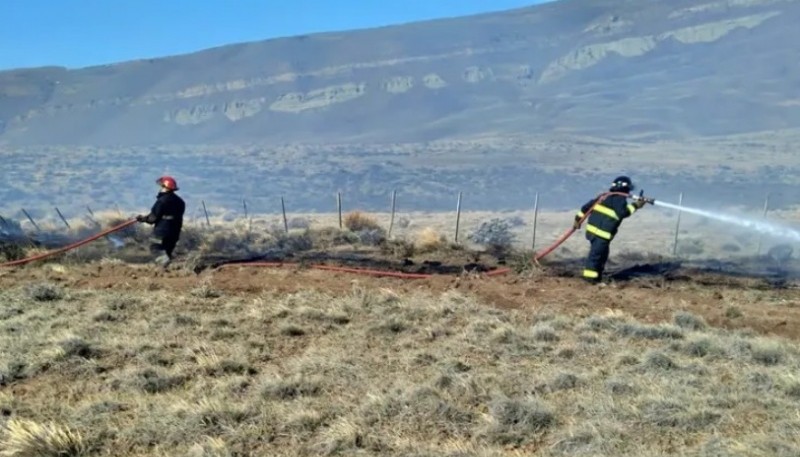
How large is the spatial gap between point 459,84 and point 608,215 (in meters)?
117

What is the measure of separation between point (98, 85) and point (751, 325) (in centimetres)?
14307

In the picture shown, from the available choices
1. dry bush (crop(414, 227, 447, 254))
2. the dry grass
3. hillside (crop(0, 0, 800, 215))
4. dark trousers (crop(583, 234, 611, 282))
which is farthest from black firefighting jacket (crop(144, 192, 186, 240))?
hillside (crop(0, 0, 800, 215))

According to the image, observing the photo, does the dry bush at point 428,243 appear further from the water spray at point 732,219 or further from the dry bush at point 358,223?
the water spray at point 732,219

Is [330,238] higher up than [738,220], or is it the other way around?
[738,220]

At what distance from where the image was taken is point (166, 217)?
538 inches

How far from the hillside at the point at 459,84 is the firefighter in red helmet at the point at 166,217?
7840 cm

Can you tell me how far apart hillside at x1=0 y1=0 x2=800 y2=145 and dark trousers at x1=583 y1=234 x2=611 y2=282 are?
77.1 meters

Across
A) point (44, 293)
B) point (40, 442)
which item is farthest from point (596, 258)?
point (40, 442)

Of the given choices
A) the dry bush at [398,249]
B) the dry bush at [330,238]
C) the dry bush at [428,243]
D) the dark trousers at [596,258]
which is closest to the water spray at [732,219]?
the dark trousers at [596,258]

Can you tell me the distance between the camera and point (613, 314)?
33.7 ft

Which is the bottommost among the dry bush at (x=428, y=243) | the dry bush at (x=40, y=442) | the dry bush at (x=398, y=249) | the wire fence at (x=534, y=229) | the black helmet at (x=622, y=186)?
the wire fence at (x=534, y=229)

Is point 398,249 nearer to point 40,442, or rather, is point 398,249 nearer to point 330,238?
point 330,238

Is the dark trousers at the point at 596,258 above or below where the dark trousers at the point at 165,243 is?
above

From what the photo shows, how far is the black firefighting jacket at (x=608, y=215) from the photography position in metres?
12.3
